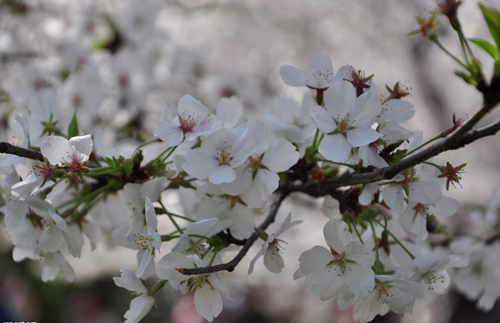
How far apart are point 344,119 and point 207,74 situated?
6.58 ft

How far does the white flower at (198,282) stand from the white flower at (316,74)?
384 mm

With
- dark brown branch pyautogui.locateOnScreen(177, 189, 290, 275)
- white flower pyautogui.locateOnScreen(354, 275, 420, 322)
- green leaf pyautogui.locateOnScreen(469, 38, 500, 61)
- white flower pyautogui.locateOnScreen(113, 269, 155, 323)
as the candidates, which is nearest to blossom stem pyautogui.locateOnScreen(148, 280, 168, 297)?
white flower pyautogui.locateOnScreen(113, 269, 155, 323)

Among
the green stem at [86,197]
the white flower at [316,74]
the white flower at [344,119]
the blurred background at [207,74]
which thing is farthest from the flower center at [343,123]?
the blurred background at [207,74]

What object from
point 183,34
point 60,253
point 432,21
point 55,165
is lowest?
point 183,34

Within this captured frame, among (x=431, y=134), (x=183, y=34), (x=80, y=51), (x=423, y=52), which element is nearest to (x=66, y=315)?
(x=183, y=34)

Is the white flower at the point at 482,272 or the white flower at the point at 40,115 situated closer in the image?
the white flower at the point at 40,115

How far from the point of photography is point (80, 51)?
205 centimetres

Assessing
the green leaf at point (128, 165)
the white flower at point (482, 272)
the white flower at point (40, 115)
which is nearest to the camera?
the green leaf at point (128, 165)

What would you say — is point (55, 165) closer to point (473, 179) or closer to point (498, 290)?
point (498, 290)

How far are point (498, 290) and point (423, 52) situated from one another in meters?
3.71

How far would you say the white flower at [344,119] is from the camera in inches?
28.0

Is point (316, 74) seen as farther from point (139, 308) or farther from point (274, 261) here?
point (139, 308)

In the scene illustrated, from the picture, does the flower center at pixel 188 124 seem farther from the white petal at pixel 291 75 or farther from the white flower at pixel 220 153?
the white petal at pixel 291 75

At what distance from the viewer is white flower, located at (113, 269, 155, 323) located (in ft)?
2.31
